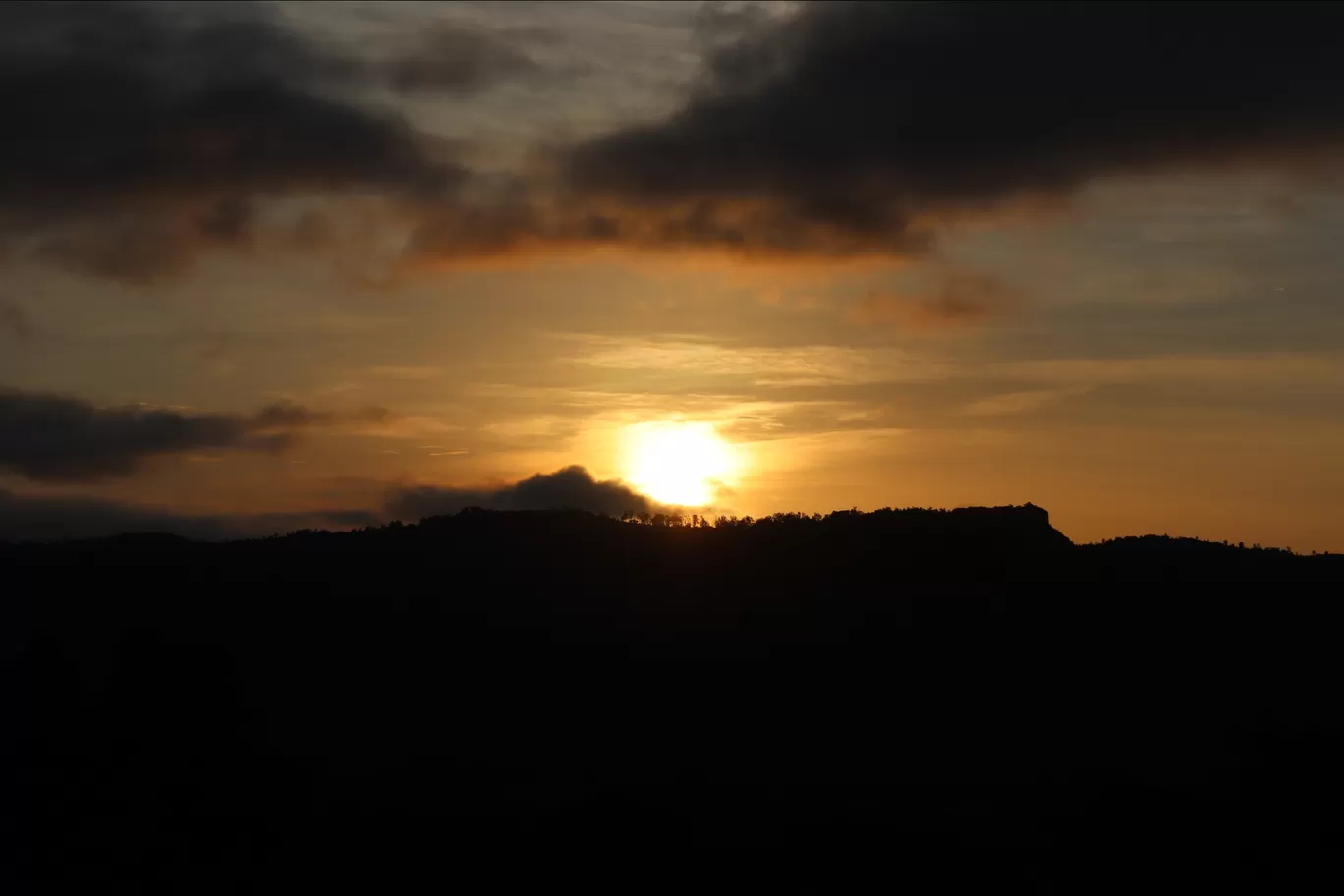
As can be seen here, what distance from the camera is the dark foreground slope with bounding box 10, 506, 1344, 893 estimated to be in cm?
3975

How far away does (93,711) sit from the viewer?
40.9m

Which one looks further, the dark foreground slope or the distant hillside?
the distant hillside

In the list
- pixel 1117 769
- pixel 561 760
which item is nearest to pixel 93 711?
pixel 561 760

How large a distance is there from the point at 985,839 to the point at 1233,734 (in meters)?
12.0

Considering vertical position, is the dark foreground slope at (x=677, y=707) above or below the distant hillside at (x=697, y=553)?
below

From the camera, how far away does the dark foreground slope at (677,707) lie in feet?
130

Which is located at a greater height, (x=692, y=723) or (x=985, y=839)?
(x=692, y=723)

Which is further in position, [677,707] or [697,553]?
[697,553]

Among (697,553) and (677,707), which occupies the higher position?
(697,553)

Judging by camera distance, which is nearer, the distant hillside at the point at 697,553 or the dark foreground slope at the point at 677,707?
the dark foreground slope at the point at 677,707

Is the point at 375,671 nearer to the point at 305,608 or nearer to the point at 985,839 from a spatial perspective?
the point at 305,608

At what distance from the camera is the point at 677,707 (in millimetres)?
47219

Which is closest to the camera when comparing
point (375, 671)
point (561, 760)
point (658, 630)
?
point (561, 760)

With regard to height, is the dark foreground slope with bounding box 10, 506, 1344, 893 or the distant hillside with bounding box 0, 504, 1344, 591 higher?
the distant hillside with bounding box 0, 504, 1344, 591
